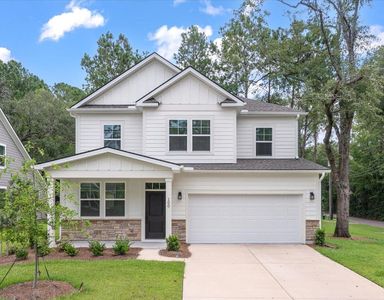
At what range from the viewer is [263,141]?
1739 centimetres

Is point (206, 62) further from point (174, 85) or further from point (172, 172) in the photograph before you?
point (172, 172)

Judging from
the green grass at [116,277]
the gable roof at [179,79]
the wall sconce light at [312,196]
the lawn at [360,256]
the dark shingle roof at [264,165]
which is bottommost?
the lawn at [360,256]

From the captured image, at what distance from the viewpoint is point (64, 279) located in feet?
29.7

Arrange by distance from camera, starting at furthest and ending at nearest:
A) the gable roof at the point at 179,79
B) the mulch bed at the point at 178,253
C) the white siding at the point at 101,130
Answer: the white siding at the point at 101,130
the gable roof at the point at 179,79
the mulch bed at the point at 178,253

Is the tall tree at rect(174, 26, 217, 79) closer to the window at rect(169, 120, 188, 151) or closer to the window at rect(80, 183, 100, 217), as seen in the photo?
the window at rect(169, 120, 188, 151)

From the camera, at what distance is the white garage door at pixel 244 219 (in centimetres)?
1568

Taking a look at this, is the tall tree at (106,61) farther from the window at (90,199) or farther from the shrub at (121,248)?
the shrub at (121,248)

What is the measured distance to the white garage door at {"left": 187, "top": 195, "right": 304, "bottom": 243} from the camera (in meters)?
15.7

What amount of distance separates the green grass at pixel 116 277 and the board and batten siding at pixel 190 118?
5.94 meters

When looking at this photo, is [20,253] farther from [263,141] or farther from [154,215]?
[263,141]

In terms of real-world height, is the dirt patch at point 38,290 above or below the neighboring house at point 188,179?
below

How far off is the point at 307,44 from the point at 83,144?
16119 millimetres

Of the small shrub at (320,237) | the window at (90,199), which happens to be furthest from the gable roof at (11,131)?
the small shrub at (320,237)

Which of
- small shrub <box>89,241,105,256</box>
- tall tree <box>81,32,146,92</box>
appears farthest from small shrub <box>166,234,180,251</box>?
tall tree <box>81,32,146,92</box>
